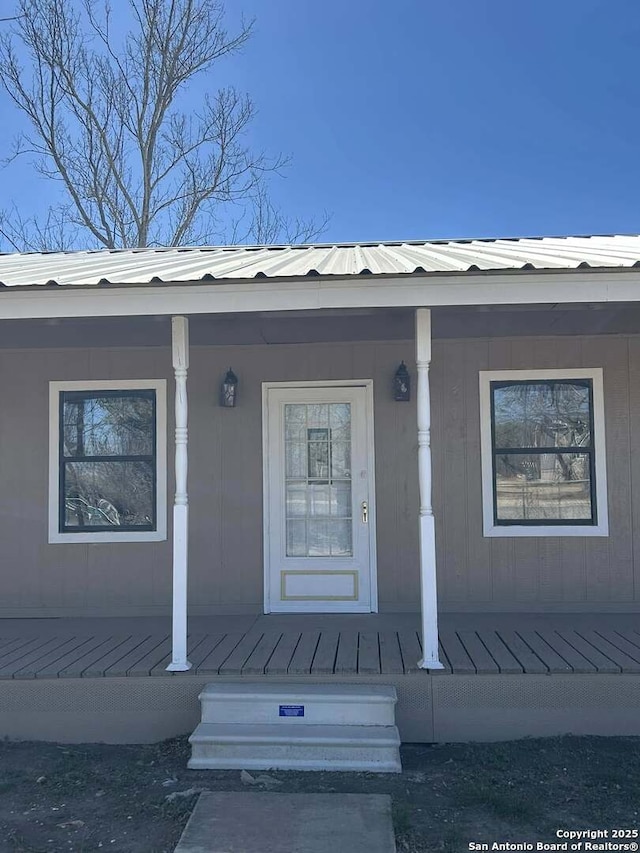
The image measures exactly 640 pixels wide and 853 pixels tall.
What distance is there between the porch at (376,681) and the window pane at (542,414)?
1619 mm

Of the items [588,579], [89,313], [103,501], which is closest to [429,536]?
[588,579]

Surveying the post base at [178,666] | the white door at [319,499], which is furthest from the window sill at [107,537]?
the post base at [178,666]

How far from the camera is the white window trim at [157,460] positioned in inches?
218

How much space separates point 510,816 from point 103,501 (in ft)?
12.6

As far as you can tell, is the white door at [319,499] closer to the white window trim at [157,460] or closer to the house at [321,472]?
the house at [321,472]

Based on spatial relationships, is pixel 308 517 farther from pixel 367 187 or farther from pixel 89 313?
pixel 367 187

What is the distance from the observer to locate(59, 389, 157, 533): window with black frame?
5.60 metres

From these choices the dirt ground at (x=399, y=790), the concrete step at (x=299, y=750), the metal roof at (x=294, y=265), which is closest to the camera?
the dirt ground at (x=399, y=790)

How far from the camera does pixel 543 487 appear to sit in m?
5.42

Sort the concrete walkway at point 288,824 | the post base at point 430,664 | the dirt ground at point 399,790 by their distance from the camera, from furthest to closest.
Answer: the post base at point 430,664, the dirt ground at point 399,790, the concrete walkway at point 288,824

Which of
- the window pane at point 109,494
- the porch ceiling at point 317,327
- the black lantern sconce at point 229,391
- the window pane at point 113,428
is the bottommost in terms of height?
the window pane at point 109,494

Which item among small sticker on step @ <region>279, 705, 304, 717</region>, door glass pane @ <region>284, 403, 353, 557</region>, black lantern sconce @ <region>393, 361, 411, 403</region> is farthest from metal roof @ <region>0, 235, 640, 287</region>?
small sticker on step @ <region>279, 705, 304, 717</region>

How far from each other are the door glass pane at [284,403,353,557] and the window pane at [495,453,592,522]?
1.23 meters

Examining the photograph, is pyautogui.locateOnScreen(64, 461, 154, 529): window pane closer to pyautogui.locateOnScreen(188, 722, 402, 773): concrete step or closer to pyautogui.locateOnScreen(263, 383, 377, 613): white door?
pyautogui.locateOnScreen(263, 383, 377, 613): white door
